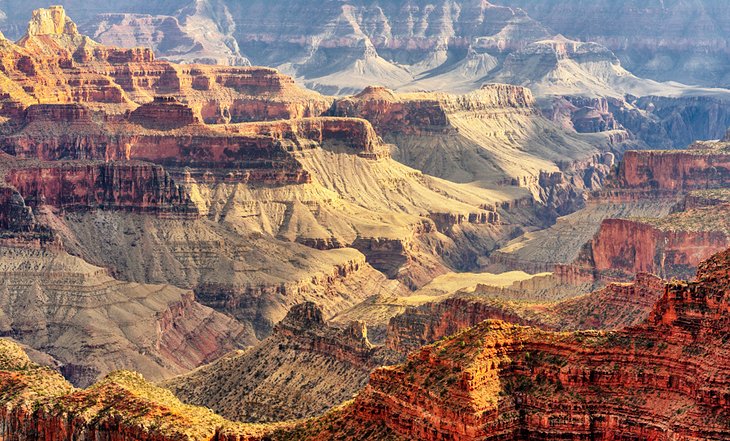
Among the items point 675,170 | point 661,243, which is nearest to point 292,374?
point 661,243

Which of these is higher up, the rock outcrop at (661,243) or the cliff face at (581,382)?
the cliff face at (581,382)

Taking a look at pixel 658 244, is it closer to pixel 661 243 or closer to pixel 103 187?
pixel 661 243

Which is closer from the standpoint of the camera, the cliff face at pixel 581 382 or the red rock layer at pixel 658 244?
the cliff face at pixel 581 382

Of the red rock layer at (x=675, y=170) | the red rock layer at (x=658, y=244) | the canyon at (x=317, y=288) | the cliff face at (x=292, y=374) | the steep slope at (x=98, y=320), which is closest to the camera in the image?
the canyon at (x=317, y=288)

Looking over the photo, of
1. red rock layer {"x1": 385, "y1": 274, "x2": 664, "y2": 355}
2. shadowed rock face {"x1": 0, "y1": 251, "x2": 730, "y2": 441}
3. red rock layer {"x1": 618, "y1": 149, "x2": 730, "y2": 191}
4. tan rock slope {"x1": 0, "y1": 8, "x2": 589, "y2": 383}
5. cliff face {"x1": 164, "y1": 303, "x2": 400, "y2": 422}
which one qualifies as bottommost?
tan rock slope {"x1": 0, "y1": 8, "x2": 589, "y2": 383}

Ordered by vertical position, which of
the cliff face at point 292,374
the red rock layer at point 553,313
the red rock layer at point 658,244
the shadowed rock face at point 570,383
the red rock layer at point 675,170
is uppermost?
the shadowed rock face at point 570,383

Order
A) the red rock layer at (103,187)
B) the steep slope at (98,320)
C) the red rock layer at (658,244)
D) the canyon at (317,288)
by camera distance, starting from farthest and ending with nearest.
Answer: the red rock layer at (103,187) → the steep slope at (98,320) → the red rock layer at (658,244) → the canyon at (317,288)

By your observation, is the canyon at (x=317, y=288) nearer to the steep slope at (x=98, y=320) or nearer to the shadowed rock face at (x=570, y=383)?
the shadowed rock face at (x=570, y=383)

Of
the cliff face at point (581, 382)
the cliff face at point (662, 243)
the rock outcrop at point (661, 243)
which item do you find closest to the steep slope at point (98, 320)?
the rock outcrop at point (661, 243)

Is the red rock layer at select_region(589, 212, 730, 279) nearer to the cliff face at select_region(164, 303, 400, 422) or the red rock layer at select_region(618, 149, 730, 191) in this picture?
the cliff face at select_region(164, 303, 400, 422)

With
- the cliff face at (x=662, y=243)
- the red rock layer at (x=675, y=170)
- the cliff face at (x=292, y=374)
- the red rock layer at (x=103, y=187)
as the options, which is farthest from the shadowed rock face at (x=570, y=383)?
the red rock layer at (x=675, y=170)

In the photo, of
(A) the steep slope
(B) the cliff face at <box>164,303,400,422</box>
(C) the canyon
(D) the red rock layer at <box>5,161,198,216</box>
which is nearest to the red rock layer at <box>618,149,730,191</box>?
(C) the canyon
